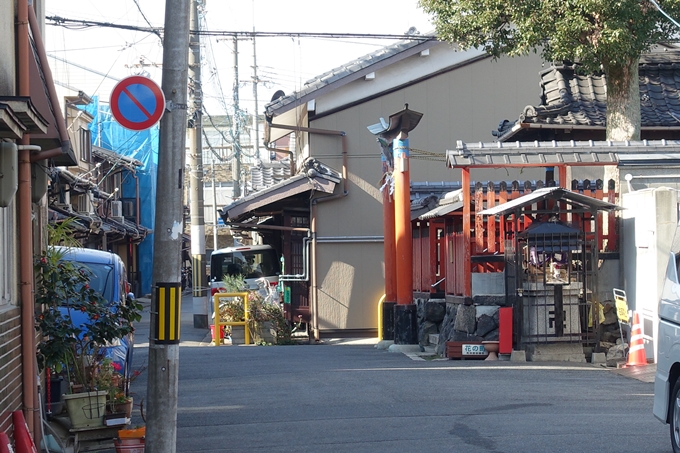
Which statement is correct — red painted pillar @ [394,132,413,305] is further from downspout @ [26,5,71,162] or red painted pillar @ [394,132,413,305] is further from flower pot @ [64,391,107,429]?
flower pot @ [64,391,107,429]

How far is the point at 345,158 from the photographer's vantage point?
22.1m

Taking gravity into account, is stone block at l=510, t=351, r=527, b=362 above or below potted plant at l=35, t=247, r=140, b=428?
below

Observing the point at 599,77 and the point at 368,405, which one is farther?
the point at 599,77

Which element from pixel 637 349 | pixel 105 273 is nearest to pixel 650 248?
pixel 637 349

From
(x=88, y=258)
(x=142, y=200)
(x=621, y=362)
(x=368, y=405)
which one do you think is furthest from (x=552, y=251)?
(x=142, y=200)

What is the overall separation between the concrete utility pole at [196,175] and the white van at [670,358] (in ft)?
58.1

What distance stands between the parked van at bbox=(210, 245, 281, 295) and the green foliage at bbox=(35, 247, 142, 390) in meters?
20.4

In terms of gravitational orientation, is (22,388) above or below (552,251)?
Answer: below

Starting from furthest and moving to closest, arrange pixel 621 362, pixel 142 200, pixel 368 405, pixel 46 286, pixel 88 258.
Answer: pixel 142 200 → pixel 621 362 → pixel 88 258 → pixel 368 405 → pixel 46 286

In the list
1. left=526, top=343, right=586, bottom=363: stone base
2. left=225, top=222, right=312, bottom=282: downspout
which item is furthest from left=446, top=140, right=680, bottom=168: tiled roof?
left=225, top=222, right=312, bottom=282: downspout

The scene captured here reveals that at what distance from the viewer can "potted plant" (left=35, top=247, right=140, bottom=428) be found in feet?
25.9

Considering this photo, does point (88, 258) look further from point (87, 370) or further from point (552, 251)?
point (552, 251)

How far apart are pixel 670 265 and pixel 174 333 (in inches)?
176

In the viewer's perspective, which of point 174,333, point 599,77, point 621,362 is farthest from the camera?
point 599,77
